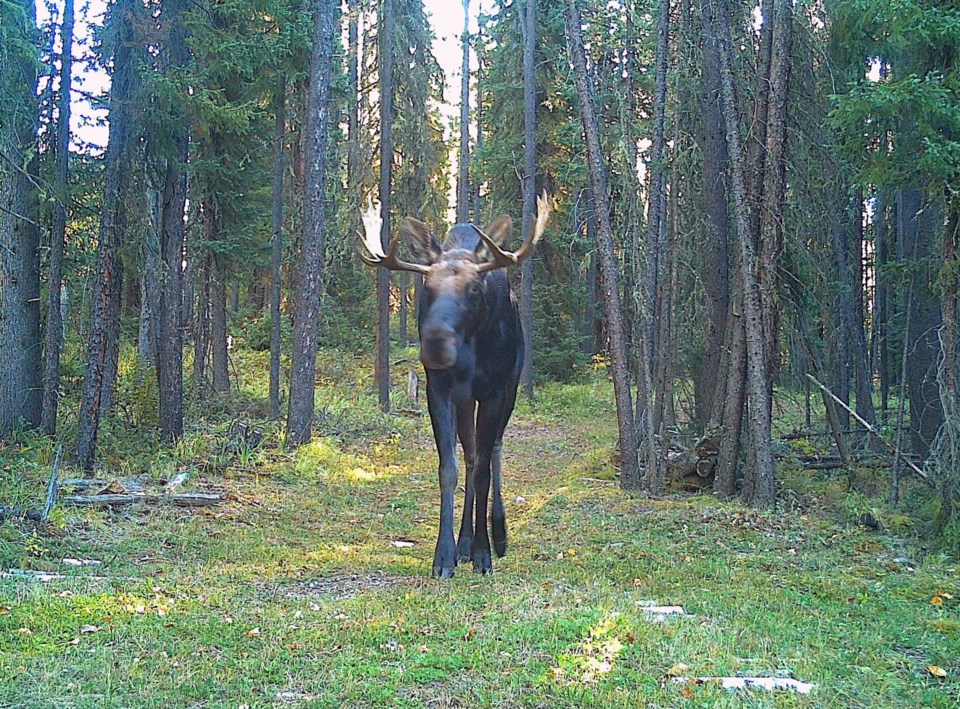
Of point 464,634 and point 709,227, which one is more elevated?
point 709,227

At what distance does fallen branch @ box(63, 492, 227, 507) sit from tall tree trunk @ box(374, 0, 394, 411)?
12.1m

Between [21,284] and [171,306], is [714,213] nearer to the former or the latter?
[171,306]

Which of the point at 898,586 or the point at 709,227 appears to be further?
the point at 709,227

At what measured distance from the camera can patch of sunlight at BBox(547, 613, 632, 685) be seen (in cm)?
474

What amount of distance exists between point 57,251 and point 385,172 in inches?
432

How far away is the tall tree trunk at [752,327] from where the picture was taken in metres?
11.0

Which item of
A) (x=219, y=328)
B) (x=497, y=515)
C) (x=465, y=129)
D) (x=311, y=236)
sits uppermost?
(x=465, y=129)

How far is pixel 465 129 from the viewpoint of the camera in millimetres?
32750

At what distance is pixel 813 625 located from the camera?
6.00 metres

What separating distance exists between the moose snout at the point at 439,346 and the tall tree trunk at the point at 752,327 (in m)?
5.15

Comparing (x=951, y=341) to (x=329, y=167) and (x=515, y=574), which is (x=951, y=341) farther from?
(x=329, y=167)

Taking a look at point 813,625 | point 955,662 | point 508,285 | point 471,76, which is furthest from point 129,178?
point 471,76

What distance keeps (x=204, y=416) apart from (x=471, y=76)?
21900 millimetres

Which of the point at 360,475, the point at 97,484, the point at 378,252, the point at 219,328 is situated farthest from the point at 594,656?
the point at 219,328
